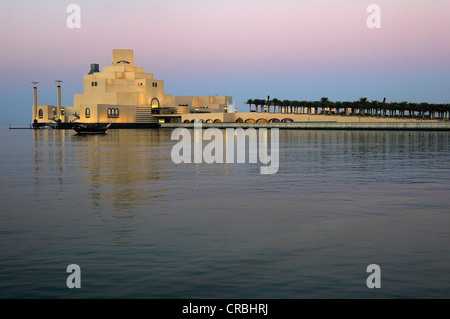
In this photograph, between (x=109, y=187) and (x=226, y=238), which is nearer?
(x=226, y=238)

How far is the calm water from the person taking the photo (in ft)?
36.4

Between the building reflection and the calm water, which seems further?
the building reflection

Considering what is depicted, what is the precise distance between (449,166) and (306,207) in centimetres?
2339

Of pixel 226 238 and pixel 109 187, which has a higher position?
pixel 109 187

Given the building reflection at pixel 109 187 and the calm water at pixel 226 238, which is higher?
the building reflection at pixel 109 187

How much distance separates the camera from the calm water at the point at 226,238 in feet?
36.4

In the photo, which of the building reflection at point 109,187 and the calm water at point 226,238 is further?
the building reflection at point 109,187

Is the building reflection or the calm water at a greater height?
the building reflection

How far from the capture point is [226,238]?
15430 millimetres

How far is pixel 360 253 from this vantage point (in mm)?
13648
